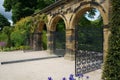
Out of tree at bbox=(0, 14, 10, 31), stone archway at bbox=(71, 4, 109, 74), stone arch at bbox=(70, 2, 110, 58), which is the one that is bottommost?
stone archway at bbox=(71, 4, 109, 74)

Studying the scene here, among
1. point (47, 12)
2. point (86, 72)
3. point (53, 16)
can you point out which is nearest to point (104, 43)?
point (86, 72)

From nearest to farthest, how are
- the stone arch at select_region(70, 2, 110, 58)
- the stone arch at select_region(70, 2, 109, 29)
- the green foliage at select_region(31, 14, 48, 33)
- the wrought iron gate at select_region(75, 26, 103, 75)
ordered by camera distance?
the wrought iron gate at select_region(75, 26, 103, 75), the stone arch at select_region(70, 2, 110, 58), the stone arch at select_region(70, 2, 109, 29), the green foliage at select_region(31, 14, 48, 33)

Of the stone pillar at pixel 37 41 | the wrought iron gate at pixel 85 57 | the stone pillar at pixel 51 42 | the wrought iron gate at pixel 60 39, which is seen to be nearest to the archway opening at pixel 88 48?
the wrought iron gate at pixel 85 57

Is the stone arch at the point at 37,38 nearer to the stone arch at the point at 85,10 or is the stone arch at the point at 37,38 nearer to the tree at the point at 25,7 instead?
the stone arch at the point at 85,10

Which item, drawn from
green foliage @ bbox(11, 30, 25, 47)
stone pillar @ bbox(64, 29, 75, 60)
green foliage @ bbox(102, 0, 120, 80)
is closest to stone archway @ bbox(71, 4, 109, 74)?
stone pillar @ bbox(64, 29, 75, 60)

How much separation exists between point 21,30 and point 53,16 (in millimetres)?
6396

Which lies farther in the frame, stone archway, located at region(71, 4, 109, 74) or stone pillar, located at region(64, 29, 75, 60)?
stone pillar, located at region(64, 29, 75, 60)

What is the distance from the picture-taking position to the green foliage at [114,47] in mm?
5266

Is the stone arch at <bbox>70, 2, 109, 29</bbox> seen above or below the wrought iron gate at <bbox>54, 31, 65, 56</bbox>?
above

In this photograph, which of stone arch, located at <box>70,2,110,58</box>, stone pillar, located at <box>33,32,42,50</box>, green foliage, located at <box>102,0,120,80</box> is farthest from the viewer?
stone pillar, located at <box>33,32,42,50</box>

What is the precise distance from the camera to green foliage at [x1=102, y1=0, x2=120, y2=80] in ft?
17.3

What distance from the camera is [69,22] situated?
11570mm

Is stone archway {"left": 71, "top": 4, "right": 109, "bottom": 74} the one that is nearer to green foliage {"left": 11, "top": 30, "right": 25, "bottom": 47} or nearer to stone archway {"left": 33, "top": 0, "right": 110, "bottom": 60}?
stone archway {"left": 33, "top": 0, "right": 110, "bottom": 60}

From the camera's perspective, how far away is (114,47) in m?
5.34
